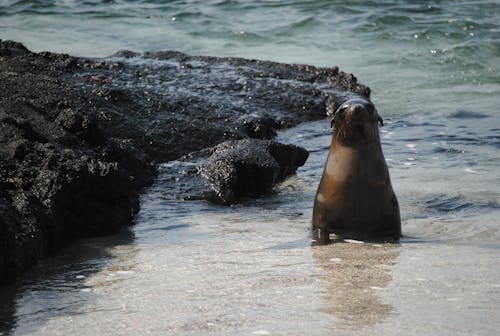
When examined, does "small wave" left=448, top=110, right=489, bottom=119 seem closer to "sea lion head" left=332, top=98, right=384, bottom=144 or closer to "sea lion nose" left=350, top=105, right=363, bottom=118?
"sea lion head" left=332, top=98, right=384, bottom=144

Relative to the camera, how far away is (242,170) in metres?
7.11

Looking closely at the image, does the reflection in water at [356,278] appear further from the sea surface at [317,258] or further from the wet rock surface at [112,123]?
the wet rock surface at [112,123]

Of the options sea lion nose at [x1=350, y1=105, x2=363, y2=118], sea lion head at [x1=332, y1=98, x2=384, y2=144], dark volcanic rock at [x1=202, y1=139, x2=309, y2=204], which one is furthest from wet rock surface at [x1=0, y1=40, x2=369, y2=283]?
sea lion nose at [x1=350, y1=105, x2=363, y2=118]

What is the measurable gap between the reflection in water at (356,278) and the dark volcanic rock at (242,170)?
4.84 ft

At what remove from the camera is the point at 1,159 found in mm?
6047

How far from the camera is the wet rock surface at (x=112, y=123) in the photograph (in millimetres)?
5812

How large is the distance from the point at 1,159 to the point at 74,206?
1.86 feet

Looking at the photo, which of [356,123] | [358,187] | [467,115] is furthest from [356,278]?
[467,115]

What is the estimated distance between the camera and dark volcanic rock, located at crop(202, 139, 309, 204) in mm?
7031

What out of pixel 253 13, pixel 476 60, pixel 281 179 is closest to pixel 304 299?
pixel 281 179

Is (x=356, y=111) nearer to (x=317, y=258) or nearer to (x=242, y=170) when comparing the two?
(x=317, y=258)

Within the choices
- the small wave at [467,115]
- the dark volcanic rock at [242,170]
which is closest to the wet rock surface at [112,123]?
the dark volcanic rock at [242,170]

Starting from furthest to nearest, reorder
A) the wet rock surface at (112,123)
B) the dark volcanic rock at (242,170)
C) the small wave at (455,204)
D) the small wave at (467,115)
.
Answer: the small wave at (467,115) → the dark volcanic rock at (242,170) → the small wave at (455,204) → the wet rock surface at (112,123)

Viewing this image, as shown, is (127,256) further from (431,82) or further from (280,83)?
(431,82)
